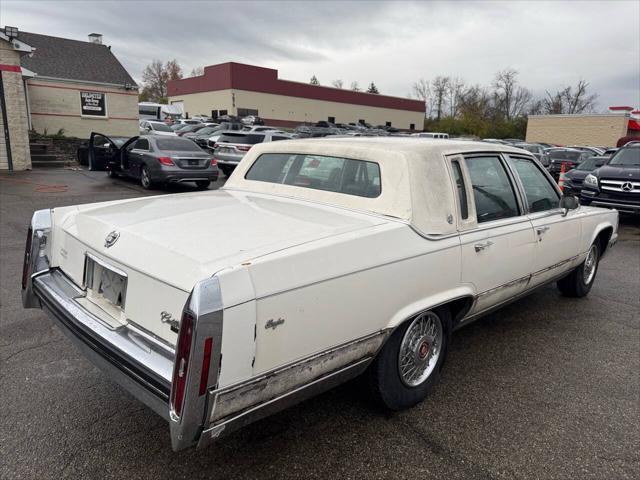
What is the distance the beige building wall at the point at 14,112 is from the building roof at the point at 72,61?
7.07 meters

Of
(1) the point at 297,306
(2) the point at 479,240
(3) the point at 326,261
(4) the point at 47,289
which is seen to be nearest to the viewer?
(1) the point at 297,306

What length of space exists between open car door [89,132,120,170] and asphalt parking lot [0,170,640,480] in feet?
39.1

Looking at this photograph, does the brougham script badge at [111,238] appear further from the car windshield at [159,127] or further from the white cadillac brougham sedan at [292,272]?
the car windshield at [159,127]

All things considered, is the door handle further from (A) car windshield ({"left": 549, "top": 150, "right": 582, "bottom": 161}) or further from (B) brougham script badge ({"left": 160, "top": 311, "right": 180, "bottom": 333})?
(A) car windshield ({"left": 549, "top": 150, "right": 582, "bottom": 161})

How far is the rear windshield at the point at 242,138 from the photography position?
16828 mm

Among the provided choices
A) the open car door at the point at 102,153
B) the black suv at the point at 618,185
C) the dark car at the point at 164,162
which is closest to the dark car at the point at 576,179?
the black suv at the point at 618,185

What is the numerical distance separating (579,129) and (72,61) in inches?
1563

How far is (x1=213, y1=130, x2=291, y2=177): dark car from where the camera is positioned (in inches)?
655

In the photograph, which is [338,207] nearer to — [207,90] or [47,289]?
[47,289]

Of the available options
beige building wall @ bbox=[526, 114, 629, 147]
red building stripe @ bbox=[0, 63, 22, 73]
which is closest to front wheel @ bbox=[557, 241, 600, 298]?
A: red building stripe @ bbox=[0, 63, 22, 73]

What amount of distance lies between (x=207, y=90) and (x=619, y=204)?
46.8m

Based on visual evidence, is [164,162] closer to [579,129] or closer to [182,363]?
[182,363]

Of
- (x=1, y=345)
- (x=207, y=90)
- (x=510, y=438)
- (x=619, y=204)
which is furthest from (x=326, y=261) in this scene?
(x=207, y=90)

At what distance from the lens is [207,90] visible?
5103cm
